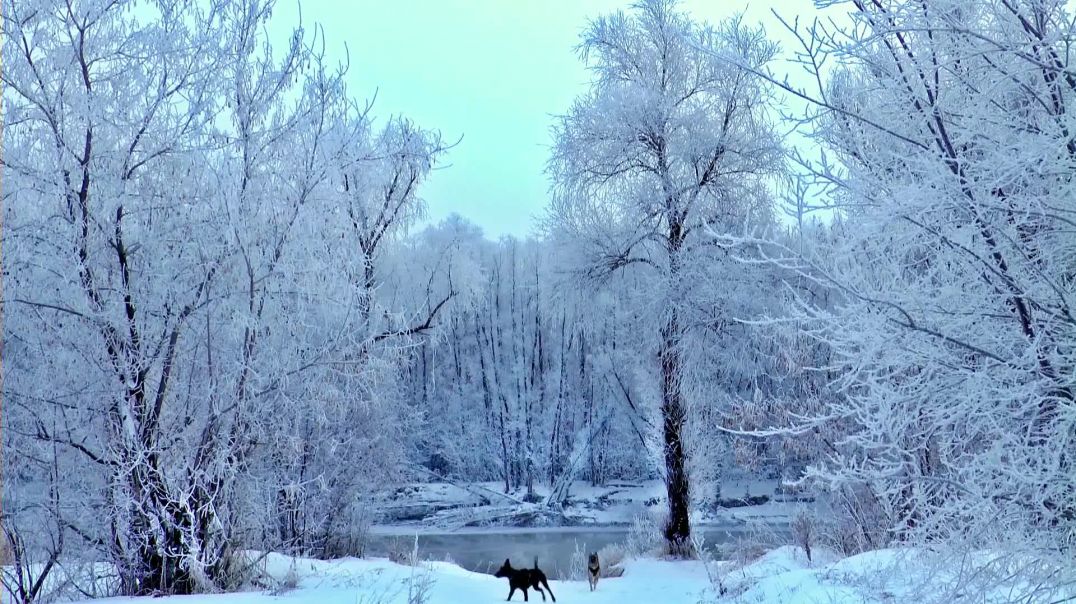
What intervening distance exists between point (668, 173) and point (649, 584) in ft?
19.2

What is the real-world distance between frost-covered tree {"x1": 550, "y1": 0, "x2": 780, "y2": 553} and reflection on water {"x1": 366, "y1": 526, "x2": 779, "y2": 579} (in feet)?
12.7

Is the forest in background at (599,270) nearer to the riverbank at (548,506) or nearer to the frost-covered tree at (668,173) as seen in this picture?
the frost-covered tree at (668,173)

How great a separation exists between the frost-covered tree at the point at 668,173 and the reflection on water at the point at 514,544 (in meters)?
3.87

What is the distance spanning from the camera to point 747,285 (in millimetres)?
11266

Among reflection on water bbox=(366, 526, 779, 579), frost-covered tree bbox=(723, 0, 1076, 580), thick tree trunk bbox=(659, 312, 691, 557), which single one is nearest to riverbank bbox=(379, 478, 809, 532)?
reflection on water bbox=(366, 526, 779, 579)

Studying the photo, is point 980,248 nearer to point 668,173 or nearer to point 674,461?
point 668,173

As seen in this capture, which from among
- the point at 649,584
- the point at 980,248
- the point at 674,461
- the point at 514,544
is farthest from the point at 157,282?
the point at 514,544

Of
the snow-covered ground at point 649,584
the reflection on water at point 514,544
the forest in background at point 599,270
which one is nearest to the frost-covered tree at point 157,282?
the forest in background at point 599,270

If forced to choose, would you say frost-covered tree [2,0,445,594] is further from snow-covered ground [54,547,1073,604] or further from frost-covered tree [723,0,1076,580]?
frost-covered tree [723,0,1076,580]

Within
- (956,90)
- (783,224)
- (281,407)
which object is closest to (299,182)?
(281,407)

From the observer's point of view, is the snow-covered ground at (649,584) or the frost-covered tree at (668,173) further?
the frost-covered tree at (668,173)

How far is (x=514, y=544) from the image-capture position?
18.3m

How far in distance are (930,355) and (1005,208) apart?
28.8 inches

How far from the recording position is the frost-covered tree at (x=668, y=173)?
1152 centimetres
